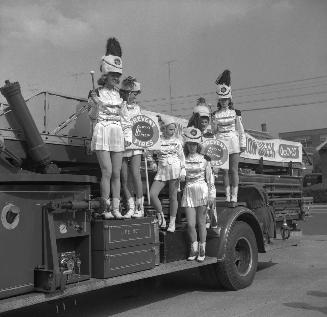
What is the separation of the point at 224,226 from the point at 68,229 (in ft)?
9.03

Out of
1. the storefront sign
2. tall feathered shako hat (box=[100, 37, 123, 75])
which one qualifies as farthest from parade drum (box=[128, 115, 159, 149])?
the storefront sign

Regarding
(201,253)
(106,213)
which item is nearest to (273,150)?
(201,253)

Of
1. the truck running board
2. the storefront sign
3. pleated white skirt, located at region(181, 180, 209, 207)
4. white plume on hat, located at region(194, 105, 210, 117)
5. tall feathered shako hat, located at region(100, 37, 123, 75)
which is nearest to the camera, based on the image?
the truck running board

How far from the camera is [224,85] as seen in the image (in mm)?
8211

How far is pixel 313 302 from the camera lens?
6.16 metres

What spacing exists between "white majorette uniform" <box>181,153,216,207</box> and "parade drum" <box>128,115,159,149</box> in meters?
0.72

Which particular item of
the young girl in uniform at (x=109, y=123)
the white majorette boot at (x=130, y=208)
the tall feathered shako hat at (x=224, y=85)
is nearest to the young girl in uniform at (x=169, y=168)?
the white majorette boot at (x=130, y=208)

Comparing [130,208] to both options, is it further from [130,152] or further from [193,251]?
[193,251]

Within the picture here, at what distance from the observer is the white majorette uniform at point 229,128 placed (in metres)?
8.12

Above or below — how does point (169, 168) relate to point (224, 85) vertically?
below

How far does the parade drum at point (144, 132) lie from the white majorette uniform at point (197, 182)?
28.4 inches

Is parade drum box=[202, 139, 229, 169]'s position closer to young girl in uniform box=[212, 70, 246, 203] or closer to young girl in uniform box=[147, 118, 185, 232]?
young girl in uniform box=[212, 70, 246, 203]

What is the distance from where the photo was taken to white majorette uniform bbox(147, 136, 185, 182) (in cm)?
671

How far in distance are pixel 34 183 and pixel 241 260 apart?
3.86 meters
